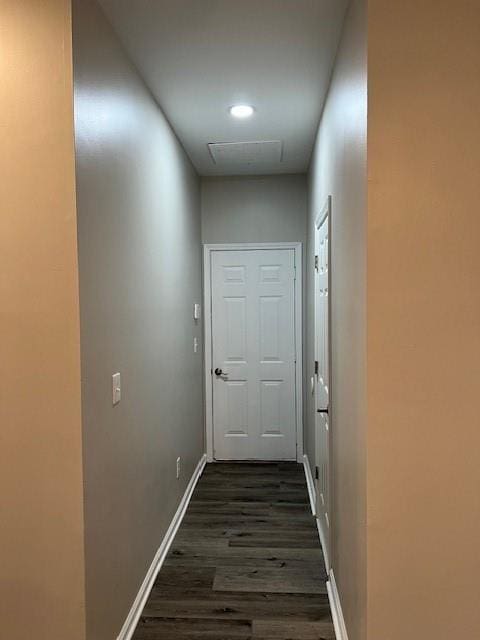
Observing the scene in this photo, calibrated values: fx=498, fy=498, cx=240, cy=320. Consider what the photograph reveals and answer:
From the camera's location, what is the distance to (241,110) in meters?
3.02

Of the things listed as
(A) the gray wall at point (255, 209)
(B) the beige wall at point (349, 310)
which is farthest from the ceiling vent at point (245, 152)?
(B) the beige wall at point (349, 310)

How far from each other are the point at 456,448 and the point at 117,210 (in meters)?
1.62

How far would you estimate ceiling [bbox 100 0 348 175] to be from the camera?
1992 millimetres

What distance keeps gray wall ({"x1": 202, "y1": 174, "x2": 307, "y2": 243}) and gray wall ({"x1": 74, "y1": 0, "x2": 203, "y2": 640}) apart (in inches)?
48.7

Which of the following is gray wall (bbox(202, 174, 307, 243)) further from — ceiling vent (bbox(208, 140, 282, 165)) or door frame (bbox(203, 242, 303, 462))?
ceiling vent (bbox(208, 140, 282, 165))

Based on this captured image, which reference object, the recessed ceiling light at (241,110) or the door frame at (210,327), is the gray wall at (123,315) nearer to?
the recessed ceiling light at (241,110)

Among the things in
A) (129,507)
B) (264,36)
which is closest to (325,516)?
(129,507)

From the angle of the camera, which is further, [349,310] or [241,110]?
[241,110]

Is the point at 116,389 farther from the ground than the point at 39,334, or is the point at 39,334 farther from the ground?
the point at 39,334

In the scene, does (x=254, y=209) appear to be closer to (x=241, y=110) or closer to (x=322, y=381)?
(x=241, y=110)

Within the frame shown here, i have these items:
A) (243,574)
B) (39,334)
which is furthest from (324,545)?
(39,334)

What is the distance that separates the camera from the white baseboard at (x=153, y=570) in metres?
2.25

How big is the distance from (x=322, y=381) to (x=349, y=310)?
1270 mm

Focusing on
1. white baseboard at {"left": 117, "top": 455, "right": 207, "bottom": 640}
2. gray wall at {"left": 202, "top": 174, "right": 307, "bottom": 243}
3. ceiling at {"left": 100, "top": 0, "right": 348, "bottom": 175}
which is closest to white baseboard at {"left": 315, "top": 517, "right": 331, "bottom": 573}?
white baseboard at {"left": 117, "top": 455, "right": 207, "bottom": 640}
